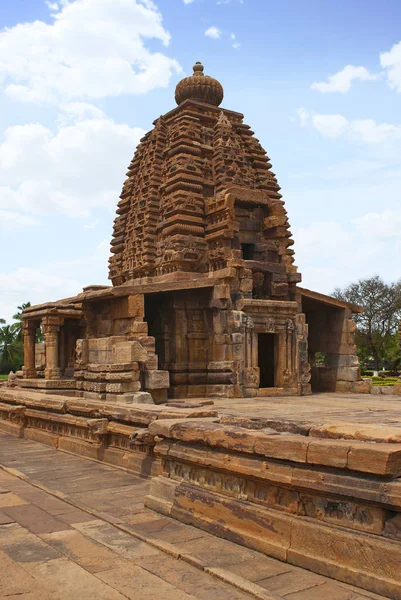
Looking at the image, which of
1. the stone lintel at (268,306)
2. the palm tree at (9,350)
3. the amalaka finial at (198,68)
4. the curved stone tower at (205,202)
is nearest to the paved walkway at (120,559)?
the stone lintel at (268,306)

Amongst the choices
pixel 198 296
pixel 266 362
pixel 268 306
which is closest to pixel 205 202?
pixel 198 296

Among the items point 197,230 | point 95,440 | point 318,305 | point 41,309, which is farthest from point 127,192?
point 95,440

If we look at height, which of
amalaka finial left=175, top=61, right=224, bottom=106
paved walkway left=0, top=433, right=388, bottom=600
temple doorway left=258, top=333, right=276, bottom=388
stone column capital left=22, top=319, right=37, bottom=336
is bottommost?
paved walkway left=0, top=433, right=388, bottom=600

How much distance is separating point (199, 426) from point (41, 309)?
9443 mm

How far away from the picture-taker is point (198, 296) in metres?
13.4

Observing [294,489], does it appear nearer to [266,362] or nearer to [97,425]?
[97,425]

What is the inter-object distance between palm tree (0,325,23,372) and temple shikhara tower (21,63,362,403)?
108 feet

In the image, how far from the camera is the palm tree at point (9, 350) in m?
47.3

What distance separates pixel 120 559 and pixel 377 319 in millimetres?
42143

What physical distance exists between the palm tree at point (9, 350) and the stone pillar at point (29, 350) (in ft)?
107

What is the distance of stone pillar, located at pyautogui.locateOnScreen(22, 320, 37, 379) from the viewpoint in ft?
49.3

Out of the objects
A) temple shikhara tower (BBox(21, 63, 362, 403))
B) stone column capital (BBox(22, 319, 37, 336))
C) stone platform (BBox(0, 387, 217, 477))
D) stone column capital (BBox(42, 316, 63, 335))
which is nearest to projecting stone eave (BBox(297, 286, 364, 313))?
temple shikhara tower (BBox(21, 63, 362, 403))

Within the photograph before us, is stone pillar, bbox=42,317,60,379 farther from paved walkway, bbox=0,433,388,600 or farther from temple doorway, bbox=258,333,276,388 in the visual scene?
paved walkway, bbox=0,433,388,600

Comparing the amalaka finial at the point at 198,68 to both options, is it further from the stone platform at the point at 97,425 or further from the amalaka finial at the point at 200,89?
the stone platform at the point at 97,425
